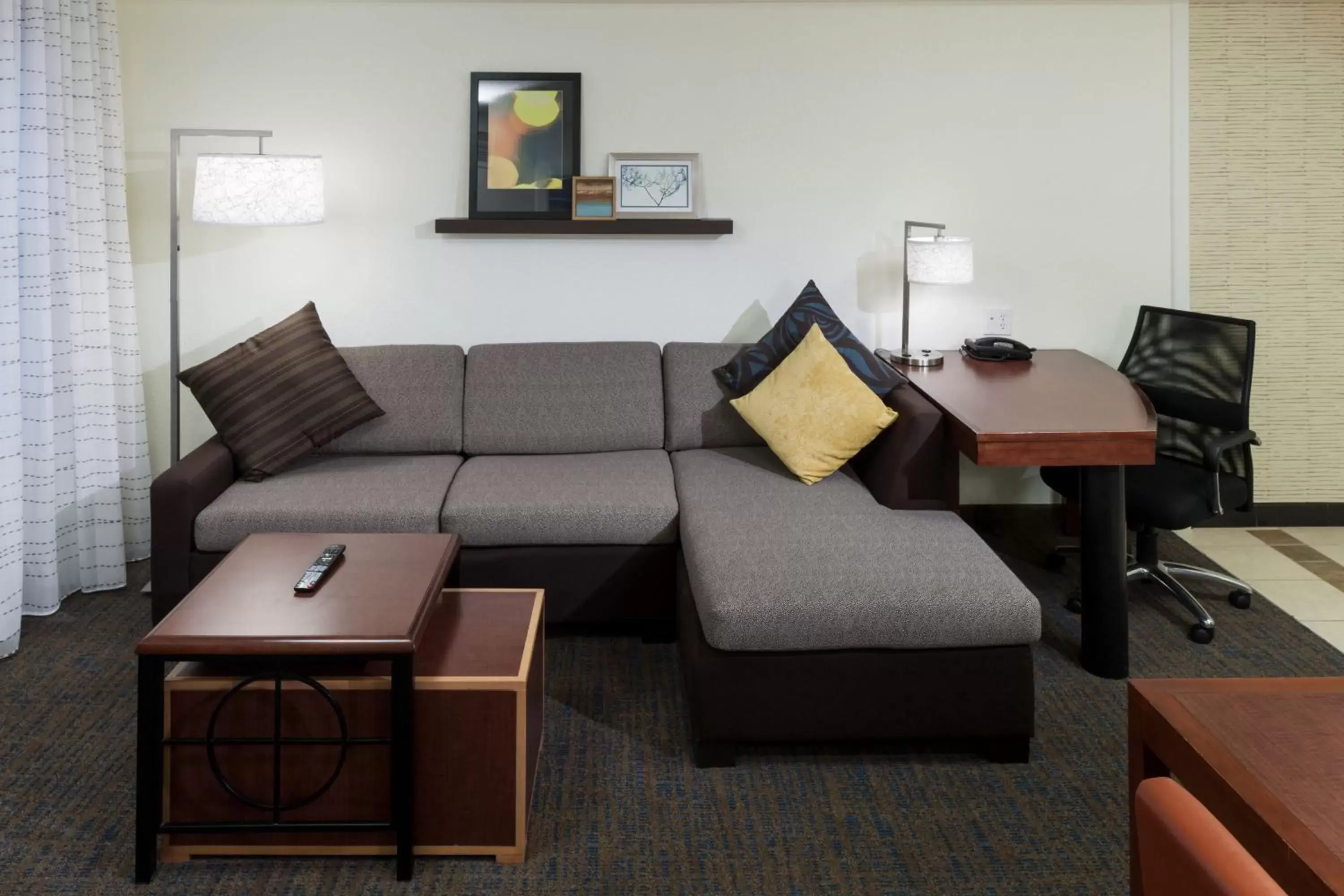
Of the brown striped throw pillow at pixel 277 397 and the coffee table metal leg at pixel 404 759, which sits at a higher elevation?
the brown striped throw pillow at pixel 277 397

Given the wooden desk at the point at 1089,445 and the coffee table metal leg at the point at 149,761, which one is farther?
the wooden desk at the point at 1089,445

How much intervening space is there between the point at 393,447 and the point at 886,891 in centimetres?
235

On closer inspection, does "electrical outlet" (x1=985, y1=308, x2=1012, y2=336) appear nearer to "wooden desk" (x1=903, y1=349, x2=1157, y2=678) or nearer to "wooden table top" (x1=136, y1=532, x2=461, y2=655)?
"wooden desk" (x1=903, y1=349, x2=1157, y2=678)

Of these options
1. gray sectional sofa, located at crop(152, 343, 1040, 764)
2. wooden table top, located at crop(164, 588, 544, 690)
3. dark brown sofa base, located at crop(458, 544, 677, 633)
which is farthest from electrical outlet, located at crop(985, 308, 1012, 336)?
wooden table top, located at crop(164, 588, 544, 690)

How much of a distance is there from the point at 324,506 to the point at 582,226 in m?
1.45

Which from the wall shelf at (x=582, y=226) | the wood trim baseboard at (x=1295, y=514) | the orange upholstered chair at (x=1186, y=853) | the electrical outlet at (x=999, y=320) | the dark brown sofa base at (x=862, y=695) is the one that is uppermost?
the wall shelf at (x=582, y=226)

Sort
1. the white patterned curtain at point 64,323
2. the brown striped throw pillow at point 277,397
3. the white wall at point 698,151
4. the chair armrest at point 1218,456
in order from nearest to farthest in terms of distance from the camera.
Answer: the white patterned curtain at point 64,323 → the chair armrest at point 1218,456 → the brown striped throw pillow at point 277,397 → the white wall at point 698,151

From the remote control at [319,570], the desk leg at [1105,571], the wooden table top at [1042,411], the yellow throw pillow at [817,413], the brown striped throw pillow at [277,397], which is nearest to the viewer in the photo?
the remote control at [319,570]

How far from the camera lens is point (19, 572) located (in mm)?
3461

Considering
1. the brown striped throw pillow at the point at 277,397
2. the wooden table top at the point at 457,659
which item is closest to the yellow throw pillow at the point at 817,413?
the wooden table top at the point at 457,659

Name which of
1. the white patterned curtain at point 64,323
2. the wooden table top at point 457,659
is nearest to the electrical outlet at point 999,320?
the wooden table top at point 457,659

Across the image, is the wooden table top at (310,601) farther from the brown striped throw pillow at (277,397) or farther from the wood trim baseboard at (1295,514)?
the wood trim baseboard at (1295,514)

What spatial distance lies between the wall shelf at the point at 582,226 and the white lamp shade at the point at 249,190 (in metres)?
0.60

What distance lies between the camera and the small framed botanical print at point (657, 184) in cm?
434
